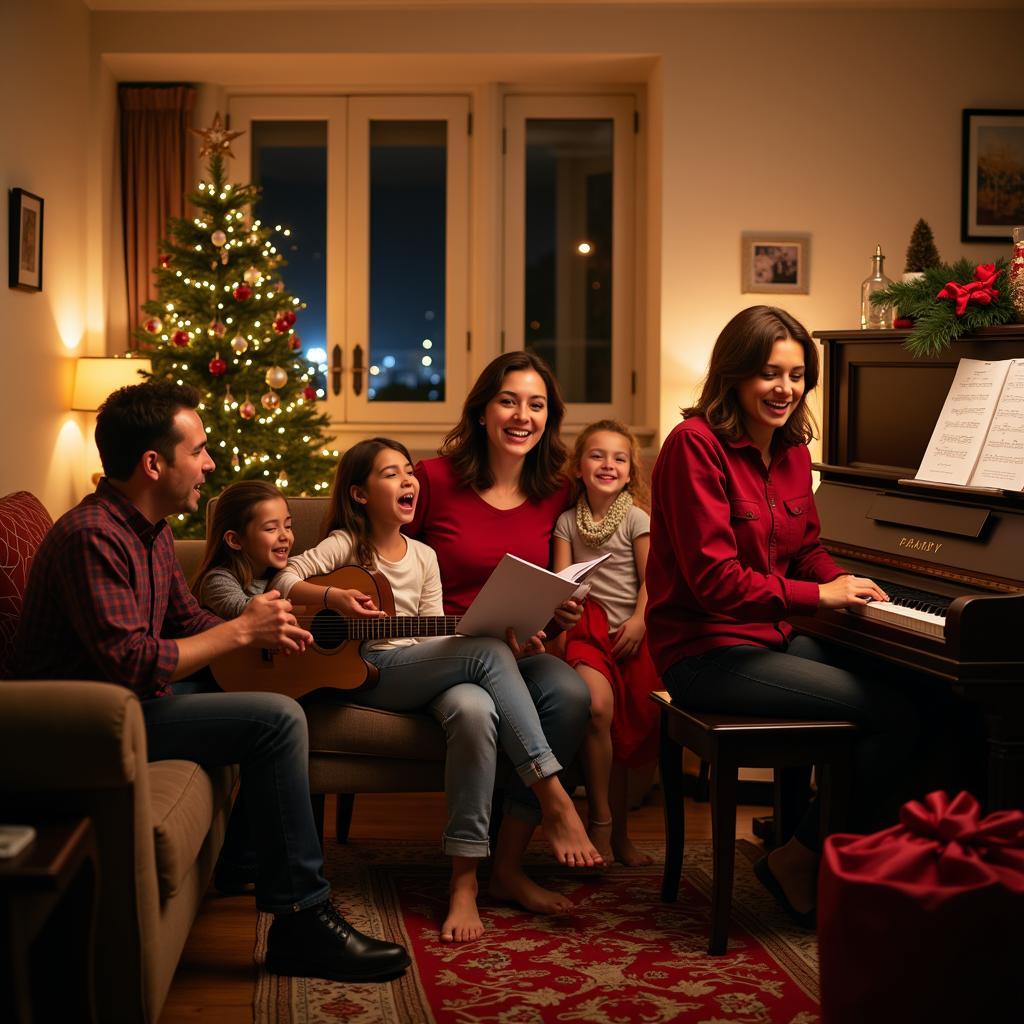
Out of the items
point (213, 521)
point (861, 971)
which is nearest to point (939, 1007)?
point (861, 971)

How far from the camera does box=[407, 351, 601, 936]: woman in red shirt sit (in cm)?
276

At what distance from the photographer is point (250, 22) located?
5.22m

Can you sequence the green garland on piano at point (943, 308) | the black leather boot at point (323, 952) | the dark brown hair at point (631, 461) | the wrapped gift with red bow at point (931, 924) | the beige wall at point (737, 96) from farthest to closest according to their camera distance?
the beige wall at point (737, 96), the dark brown hair at point (631, 461), the green garland on piano at point (943, 308), the black leather boot at point (323, 952), the wrapped gift with red bow at point (931, 924)

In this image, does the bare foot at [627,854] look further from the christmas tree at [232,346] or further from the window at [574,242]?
the window at [574,242]

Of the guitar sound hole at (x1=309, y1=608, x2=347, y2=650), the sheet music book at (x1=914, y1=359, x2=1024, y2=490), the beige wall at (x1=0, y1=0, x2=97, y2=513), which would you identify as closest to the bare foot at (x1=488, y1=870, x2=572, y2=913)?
the guitar sound hole at (x1=309, y1=608, x2=347, y2=650)

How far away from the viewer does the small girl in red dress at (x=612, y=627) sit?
2.96 metres

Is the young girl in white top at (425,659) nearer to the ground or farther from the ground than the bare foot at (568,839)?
farther from the ground

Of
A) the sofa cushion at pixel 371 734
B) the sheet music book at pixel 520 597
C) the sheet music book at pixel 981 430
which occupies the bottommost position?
the sofa cushion at pixel 371 734

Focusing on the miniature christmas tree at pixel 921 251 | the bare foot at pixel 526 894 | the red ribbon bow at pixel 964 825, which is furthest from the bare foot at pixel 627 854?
the miniature christmas tree at pixel 921 251

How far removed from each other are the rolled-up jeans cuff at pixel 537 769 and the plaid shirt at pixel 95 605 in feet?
2.60

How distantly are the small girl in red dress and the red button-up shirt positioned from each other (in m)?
0.38

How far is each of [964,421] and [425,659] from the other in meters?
1.31

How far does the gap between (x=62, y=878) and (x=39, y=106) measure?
3970 millimetres

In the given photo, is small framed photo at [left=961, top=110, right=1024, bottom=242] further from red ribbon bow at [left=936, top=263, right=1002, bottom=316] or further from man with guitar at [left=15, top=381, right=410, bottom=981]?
man with guitar at [left=15, top=381, right=410, bottom=981]
